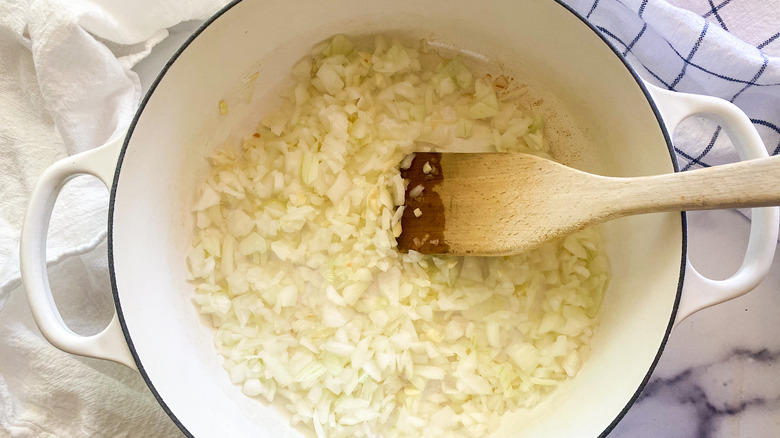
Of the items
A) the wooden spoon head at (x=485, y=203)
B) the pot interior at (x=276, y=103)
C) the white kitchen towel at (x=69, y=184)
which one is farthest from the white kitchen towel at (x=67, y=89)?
the wooden spoon head at (x=485, y=203)

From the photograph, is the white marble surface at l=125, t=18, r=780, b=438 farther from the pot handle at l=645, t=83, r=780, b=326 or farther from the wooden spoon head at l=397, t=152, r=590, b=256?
the wooden spoon head at l=397, t=152, r=590, b=256

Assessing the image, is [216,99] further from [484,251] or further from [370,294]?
[484,251]

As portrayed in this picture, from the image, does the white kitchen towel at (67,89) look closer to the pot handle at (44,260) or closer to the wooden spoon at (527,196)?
the pot handle at (44,260)

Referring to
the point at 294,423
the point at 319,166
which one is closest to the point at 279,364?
the point at 294,423

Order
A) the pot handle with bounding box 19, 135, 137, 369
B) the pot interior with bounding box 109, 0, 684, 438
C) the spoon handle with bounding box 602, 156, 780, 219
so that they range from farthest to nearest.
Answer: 1. the pot interior with bounding box 109, 0, 684, 438
2. the pot handle with bounding box 19, 135, 137, 369
3. the spoon handle with bounding box 602, 156, 780, 219

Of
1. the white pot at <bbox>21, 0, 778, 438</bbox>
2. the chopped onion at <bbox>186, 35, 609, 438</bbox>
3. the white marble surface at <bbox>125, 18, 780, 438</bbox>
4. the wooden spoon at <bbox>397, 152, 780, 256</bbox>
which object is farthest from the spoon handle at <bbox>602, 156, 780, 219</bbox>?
the white marble surface at <bbox>125, 18, 780, 438</bbox>

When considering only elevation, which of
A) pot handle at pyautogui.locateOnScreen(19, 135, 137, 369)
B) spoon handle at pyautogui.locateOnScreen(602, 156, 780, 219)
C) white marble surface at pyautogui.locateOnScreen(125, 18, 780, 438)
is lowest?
white marble surface at pyautogui.locateOnScreen(125, 18, 780, 438)

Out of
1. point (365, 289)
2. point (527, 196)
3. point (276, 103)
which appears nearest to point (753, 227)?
point (527, 196)
